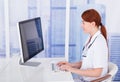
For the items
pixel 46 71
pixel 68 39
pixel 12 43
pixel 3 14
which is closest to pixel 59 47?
pixel 68 39

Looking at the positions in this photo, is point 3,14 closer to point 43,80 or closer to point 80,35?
point 80,35

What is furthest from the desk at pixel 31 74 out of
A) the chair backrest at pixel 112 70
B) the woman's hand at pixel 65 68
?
the chair backrest at pixel 112 70

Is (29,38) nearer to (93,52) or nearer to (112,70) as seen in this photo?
(93,52)

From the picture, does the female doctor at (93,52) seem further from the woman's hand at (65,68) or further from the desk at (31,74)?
the desk at (31,74)

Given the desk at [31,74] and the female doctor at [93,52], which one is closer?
the desk at [31,74]

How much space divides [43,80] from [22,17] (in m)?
1.41

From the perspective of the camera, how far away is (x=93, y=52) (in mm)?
2197

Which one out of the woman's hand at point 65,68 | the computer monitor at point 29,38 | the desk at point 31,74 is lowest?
A: the desk at point 31,74

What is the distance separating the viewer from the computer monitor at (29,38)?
2.19 metres

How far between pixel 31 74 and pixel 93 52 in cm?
Answer: 60

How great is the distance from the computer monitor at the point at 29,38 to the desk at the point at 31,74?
0.12 meters

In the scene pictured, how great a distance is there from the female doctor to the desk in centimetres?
13

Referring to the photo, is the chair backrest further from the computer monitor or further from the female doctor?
the computer monitor

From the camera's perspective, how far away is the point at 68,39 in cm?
331
